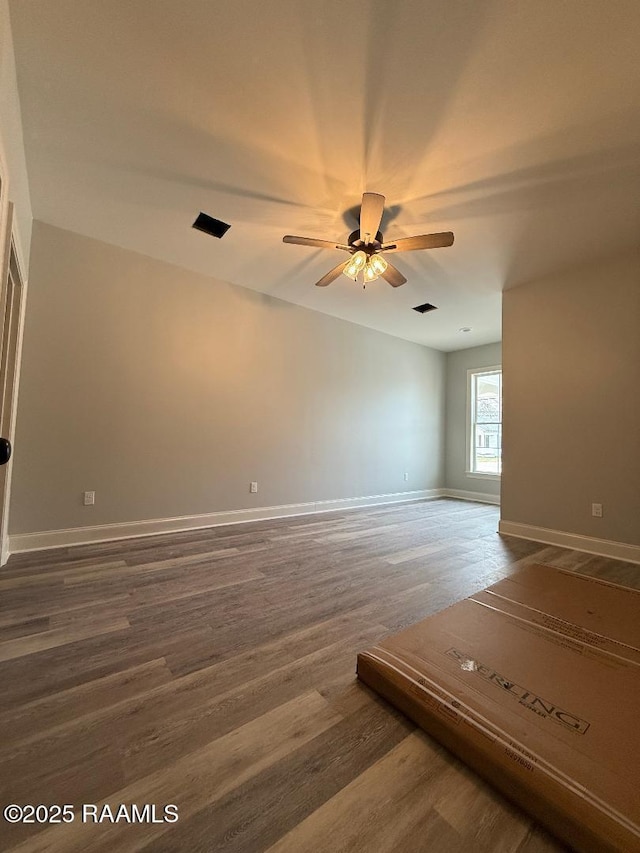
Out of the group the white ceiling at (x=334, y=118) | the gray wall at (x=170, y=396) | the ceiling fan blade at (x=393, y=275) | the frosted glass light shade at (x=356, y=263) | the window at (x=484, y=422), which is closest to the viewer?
the white ceiling at (x=334, y=118)

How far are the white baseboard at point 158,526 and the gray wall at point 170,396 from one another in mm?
72

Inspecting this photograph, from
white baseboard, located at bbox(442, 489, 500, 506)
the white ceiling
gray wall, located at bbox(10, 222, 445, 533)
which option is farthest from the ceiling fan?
white baseboard, located at bbox(442, 489, 500, 506)

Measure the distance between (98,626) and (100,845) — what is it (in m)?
1.13

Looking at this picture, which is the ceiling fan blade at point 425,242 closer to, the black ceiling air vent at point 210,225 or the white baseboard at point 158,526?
the black ceiling air vent at point 210,225

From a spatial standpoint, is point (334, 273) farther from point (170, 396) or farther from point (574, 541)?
point (574, 541)

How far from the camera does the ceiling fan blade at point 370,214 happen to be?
2.09m

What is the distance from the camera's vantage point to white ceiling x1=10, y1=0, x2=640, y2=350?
146 centimetres

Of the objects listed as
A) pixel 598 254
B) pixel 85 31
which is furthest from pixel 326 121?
pixel 598 254

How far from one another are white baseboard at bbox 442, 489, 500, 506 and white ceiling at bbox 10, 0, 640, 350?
397 cm

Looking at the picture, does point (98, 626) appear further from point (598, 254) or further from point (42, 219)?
point (598, 254)

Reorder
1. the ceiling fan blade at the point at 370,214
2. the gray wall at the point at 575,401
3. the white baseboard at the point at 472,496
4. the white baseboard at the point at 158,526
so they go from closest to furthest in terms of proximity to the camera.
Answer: the ceiling fan blade at the point at 370,214 → the white baseboard at the point at 158,526 → the gray wall at the point at 575,401 → the white baseboard at the point at 472,496

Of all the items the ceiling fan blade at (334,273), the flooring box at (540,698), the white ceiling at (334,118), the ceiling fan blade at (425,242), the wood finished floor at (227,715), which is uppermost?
the white ceiling at (334,118)

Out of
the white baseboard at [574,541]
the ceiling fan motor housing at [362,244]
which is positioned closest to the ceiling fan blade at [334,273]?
the ceiling fan motor housing at [362,244]

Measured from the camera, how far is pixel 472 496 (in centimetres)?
608
